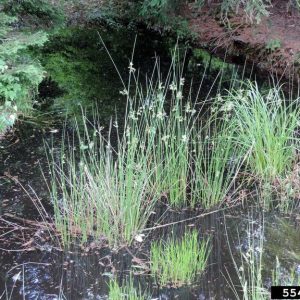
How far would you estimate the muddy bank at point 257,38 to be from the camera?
25.5 feet

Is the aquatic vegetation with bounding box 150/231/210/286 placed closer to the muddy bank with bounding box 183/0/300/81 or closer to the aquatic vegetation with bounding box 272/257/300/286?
the aquatic vegetation with bounding box 272/257/300/286

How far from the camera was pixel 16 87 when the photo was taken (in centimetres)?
503

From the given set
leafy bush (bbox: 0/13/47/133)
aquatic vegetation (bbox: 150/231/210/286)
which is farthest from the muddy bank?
aquatic vegetation (bbox: 150/231/210/286)

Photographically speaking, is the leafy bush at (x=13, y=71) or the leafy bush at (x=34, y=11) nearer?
the leafy bush at (x=13, y=71)

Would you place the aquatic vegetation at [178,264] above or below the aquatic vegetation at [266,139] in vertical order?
below

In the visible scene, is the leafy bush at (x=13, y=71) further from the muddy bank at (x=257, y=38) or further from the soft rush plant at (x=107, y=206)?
the muddy bank at (x=257, y=38)

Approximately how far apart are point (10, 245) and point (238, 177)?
2.18m

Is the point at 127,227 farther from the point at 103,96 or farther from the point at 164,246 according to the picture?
the point at 103,96

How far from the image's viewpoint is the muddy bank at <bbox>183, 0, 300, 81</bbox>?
7770 millimetres

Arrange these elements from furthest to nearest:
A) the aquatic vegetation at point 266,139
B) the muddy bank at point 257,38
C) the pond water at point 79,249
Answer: the muddy bank at point 257,38
the aquatic vegetation at point 266,139
the pond water at point 79,249

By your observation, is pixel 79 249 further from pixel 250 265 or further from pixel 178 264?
pixel 250 265

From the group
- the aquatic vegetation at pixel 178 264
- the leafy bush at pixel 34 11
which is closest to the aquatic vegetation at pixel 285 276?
the aquatic vegetation at pixel 178 264

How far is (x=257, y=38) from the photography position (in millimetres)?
8344

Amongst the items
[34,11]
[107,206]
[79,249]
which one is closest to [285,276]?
[107,206]
